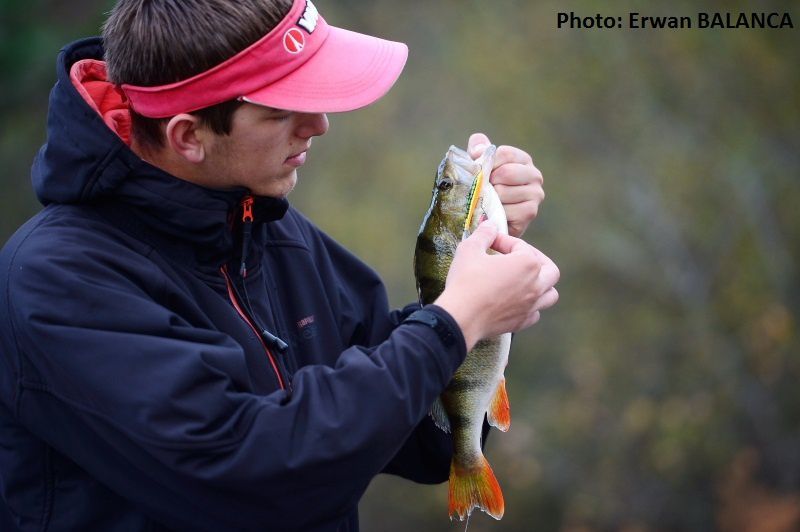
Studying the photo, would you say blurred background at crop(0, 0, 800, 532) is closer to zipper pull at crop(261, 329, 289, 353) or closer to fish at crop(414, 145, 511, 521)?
fish at crop(414, 145, 511, 521)

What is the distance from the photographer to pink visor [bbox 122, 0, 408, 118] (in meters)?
2.21

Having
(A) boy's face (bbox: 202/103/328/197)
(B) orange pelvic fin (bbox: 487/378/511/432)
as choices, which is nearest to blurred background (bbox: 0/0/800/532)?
(B) orange pelvic fin (bbox: 487/378/511/432)

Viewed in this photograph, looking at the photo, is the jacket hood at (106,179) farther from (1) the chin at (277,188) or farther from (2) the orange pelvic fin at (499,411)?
(2) the orange pelvic fin at (499,411)

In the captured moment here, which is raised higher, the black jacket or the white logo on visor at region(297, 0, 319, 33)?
the white logo on visor at region(297, 0, 319, 33)

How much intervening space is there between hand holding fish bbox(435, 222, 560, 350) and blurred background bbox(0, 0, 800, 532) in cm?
673

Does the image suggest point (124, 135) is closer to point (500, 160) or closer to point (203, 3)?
point (203, 3)

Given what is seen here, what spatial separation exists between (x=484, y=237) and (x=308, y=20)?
0.69 m

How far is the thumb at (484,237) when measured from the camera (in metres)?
2.30

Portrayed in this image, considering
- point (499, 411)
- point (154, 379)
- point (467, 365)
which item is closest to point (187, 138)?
point (154, 379)

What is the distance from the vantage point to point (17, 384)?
205 centimetres

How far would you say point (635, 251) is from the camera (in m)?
9.86

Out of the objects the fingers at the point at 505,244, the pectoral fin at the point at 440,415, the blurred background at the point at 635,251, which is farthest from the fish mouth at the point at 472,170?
the blurred background at the point at 635,251

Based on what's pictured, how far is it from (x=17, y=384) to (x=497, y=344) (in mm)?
1251

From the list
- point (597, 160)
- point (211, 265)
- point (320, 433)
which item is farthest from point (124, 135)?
point (597, 160)
